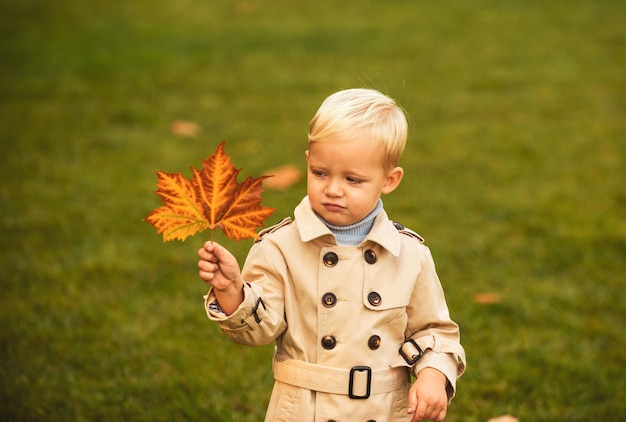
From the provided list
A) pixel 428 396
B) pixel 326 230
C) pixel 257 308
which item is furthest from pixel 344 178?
pixel 428 396

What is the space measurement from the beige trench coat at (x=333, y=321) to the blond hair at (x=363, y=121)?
0.22 m

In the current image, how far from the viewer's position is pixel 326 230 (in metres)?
2.21

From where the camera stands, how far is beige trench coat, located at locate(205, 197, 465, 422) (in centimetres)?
221

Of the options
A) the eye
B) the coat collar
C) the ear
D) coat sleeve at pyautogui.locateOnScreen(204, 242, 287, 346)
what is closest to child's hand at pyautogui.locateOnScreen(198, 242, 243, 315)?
coat sleeve at pyautogui.locateOnScreen(204, 242, 287, 346)

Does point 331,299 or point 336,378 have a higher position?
point 331,299

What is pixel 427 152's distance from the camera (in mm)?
6406

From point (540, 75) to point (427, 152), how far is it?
9.26 feet

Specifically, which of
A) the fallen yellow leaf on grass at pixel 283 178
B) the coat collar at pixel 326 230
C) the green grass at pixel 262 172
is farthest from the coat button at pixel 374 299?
→ the fallen yellow leaf on grass at pixel 283 178

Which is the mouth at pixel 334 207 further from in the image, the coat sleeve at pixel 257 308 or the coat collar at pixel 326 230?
the coat sleeve at pixel 257 308

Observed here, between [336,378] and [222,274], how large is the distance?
0.45m

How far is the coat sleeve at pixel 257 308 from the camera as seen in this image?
212cm

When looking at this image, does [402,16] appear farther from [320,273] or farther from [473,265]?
[320,273]

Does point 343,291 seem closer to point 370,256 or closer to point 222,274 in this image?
point 370,256

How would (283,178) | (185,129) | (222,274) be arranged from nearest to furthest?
(222,274) < (283,178) < (185,129)
